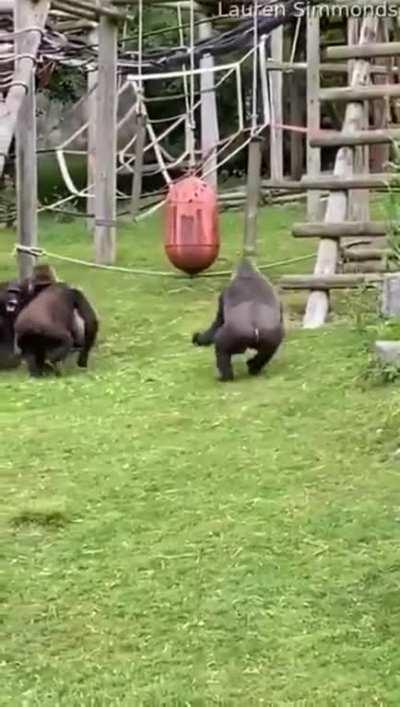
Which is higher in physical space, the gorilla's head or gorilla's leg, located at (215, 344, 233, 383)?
the gorilla's head

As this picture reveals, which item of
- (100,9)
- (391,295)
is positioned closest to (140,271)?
(100,9)

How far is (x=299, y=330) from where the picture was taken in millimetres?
7164

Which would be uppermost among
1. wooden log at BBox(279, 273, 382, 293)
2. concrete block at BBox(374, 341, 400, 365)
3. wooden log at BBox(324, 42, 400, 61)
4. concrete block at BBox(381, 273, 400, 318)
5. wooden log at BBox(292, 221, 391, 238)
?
wooden log at BBox(324, 42, 400, 61)

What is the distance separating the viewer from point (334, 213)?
24.5 feet

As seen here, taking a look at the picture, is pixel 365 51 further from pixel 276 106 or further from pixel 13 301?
pixel 276 106

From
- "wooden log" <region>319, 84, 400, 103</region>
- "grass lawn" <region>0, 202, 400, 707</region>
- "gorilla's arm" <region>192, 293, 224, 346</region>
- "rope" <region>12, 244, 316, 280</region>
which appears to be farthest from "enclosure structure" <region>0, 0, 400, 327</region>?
"grass lawn" <region>0, 202, 400, 707</region>

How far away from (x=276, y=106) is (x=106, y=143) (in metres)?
3.97

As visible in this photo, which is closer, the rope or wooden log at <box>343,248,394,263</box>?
the rope

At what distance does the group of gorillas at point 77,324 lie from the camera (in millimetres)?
6094

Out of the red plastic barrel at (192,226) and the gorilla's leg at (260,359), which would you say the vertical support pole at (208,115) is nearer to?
the red plastic barrel at (192,226)

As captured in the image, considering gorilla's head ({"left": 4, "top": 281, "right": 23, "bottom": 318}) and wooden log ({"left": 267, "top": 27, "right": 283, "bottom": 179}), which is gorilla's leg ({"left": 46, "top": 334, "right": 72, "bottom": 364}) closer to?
gorilla's head ({"left": 4, "top": 281, "right": 23, "bottom": 318})

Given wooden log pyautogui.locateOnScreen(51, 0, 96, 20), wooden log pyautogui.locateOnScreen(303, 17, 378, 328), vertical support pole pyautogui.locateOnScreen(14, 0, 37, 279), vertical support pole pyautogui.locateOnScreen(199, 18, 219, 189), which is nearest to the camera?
wooden log pyautogui.locateOnScreen(303, 17, 378, 328)

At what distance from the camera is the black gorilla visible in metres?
6.71

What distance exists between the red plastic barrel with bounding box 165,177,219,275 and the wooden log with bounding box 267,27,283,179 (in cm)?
399
